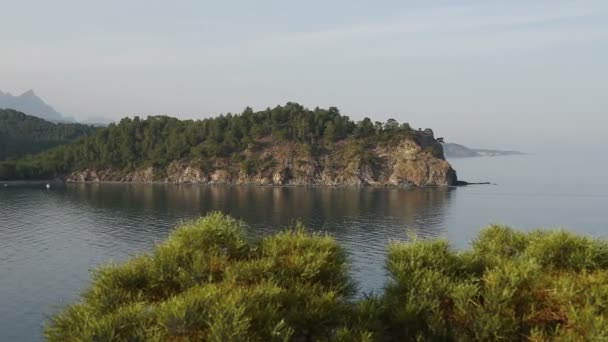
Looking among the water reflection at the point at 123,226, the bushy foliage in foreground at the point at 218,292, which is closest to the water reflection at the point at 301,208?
the water reflection at the point at 123,226

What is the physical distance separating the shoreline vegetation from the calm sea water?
1286 inches

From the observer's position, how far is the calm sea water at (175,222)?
73188mm

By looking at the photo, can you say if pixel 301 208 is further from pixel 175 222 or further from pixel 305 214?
pixel 175 222

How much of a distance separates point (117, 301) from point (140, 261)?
109 inches

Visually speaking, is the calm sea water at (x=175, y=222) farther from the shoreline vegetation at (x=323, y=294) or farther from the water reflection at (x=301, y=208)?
the shoreline vegetation at (x=323, y=294)

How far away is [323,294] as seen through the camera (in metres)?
22.8

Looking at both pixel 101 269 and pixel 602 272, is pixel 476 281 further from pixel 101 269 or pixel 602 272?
pixel 101 269

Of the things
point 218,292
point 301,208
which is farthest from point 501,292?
point 301,208

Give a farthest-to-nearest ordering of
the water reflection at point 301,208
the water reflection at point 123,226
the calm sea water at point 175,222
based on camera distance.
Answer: the water reflection at point 301,208
the calm sea water at point 175,222
the water reflection at point 123,226

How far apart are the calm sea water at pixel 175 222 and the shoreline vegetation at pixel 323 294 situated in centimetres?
3266

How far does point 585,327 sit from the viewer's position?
20.2 meters

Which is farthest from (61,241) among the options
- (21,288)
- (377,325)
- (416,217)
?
(377,325)

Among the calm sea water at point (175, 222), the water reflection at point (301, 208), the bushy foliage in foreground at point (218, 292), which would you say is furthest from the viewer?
the water reflection at point (301, 208)

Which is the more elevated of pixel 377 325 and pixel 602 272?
pixel 602 272
